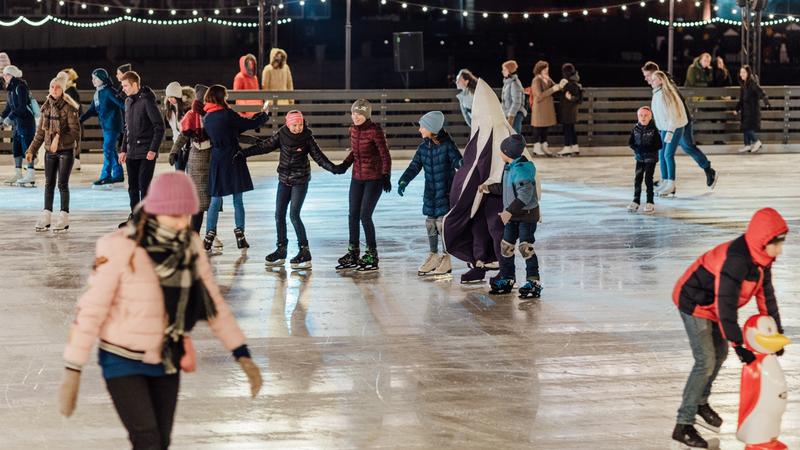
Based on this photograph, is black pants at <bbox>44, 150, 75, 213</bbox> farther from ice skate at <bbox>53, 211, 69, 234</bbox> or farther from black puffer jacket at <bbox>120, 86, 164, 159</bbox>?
black puffer jacket at <bbox>120, 86, 164, 159</bbox>

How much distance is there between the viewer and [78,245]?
1309cm

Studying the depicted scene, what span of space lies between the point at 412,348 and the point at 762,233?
10.5 ft

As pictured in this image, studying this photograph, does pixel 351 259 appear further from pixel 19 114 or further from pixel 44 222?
pixel 19 114

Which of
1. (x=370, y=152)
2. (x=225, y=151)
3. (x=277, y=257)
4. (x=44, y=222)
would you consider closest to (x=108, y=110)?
(x=44, y=222)

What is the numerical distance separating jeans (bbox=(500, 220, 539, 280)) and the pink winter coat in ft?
17.5

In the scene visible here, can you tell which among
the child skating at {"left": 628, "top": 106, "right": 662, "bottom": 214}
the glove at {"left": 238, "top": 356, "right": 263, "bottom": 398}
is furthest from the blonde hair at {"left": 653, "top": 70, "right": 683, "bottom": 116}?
the glove at {"left": 238, "top": 356, "right": 263, "bottom": 398}

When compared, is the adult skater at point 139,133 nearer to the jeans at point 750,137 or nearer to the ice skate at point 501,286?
the ice skate at point 501,286

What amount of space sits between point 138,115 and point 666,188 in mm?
7131

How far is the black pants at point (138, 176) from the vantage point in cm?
1329

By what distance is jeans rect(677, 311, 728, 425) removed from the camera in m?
6.28

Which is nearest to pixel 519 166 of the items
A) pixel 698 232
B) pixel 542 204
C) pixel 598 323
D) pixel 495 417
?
pixel 598 323

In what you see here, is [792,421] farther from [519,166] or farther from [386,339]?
[519,166]

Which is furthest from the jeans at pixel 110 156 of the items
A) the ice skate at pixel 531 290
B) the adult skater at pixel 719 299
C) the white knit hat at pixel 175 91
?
the adult skater at pixel 719 299

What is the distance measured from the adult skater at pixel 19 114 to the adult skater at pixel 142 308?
13.5m
